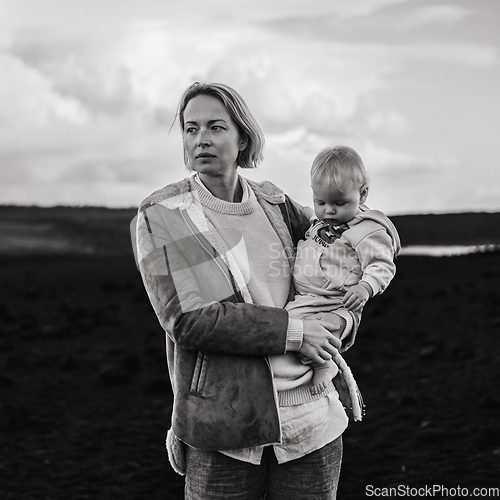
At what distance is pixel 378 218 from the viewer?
112 inches

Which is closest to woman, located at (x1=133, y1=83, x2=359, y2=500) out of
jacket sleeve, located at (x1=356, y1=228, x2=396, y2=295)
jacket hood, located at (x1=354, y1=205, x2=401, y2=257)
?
jacket sleeve, located at (x1=356, y1=228, x2=396, y2=295)

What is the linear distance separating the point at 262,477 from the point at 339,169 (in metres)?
1.17

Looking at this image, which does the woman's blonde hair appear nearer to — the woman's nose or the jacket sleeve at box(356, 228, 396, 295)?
the woman's nose

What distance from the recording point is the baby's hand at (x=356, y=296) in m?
2.69

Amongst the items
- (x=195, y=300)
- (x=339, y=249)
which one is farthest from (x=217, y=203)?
(x=339, y=249)

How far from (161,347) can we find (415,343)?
3052 millimetres

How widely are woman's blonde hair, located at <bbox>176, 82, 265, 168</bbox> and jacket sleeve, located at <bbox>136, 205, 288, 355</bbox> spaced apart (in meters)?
0.38

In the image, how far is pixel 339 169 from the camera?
282cm

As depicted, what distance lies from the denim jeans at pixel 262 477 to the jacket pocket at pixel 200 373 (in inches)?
9.8

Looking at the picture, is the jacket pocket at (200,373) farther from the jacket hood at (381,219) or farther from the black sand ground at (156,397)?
the black sand ground at (156,397)

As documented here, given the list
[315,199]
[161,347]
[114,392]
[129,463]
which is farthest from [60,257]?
[315,199]

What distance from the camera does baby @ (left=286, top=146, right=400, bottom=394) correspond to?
2721mm

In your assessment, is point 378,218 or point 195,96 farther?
point 378,218

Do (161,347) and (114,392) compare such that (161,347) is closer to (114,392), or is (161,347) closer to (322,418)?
(114,392)
